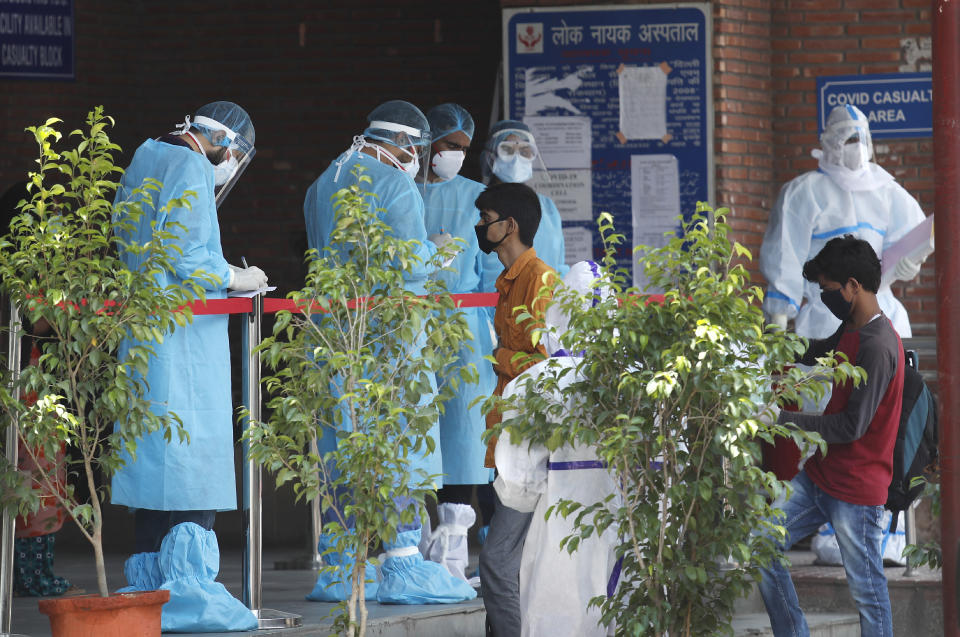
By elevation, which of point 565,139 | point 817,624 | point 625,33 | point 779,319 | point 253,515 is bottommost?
point 817,624

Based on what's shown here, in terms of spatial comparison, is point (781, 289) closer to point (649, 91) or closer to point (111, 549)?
point (649, 91)

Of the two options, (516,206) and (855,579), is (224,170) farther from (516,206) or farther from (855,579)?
(855,579)

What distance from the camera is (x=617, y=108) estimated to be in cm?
820

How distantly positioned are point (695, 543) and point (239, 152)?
2.42 meters

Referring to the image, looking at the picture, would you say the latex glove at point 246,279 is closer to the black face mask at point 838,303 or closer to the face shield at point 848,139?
the black face mask at point 838,303

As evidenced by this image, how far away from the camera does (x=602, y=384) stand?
14.7ft

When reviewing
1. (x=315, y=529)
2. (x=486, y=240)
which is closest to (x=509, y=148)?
(x=315, y=529)

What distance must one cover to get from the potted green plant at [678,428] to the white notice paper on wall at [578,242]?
374 cm

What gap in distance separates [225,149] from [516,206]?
1.18 metres

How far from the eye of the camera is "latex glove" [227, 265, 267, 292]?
5.64 metres

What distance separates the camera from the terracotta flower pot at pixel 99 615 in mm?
4768

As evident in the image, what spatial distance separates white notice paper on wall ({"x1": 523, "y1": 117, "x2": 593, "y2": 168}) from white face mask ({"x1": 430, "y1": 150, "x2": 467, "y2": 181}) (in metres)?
1.07

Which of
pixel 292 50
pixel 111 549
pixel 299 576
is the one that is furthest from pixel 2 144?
pixel 299 576

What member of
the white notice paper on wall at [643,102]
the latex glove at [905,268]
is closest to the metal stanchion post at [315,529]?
the white notice paper on wall at [643,102]
